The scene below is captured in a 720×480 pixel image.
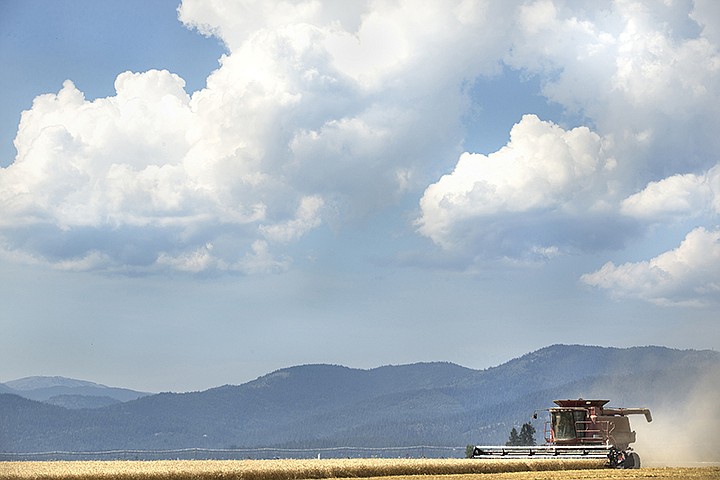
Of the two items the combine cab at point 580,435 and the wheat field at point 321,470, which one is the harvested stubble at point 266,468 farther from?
the combine cab at point 580,435

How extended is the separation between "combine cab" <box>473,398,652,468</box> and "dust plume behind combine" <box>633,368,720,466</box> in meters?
5.17

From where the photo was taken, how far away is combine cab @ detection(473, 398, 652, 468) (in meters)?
60.3

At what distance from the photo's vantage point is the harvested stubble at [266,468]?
4216 centimetres

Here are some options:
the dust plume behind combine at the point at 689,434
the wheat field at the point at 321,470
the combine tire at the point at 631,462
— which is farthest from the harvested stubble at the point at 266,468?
the dust plume behind combine at the point at 689,434

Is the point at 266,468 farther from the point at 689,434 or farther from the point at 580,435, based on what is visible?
the point at 689,434

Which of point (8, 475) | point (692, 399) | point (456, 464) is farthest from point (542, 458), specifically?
point (692, 399)

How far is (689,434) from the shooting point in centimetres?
8650

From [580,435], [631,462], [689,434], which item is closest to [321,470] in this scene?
[631,462]

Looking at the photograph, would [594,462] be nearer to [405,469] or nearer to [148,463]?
[405,469]

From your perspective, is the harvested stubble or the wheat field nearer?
the harvested stubble

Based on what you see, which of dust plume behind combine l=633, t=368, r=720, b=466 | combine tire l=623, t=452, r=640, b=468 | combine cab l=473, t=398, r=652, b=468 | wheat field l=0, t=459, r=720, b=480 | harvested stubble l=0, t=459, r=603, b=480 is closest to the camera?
harvested stubble l=0, t=459, r=603, b=480

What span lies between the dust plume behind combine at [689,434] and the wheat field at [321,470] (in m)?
15.5

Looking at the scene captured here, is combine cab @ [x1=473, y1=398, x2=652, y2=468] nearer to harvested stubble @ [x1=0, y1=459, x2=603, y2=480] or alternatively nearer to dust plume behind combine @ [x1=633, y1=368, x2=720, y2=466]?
harvested stubble @ [x1=0, y1=459, x2=603, y2=480]

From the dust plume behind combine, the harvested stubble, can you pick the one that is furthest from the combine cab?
the dust plume behind combine
